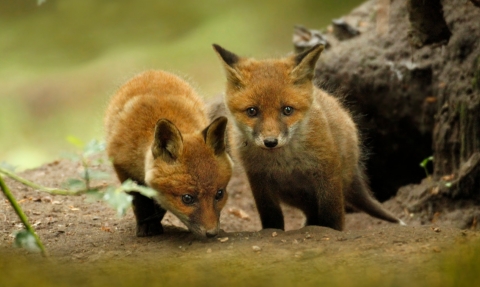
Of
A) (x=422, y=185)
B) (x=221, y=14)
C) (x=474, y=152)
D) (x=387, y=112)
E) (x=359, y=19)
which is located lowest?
(x=422, y=185)

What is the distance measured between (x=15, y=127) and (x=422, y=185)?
23.4 ft

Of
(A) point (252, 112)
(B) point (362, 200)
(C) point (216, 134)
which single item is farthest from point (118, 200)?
(B) point (362, 200)

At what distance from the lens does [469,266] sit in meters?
1.97

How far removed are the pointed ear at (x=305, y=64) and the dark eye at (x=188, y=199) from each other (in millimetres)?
1455

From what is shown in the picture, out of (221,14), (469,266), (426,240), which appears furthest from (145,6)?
(469,266)

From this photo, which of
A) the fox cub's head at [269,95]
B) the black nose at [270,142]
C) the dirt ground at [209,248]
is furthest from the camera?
the fox cub's head at [269,95]

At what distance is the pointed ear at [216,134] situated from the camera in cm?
422

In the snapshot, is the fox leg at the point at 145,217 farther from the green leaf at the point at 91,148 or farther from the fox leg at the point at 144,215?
the green leaf at the point at 91,148

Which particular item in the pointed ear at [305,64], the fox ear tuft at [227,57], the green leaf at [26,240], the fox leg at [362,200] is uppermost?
the fox ear tuft at [227,57]

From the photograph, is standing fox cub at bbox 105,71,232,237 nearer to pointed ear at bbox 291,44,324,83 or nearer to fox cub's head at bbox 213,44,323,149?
fox cub's head at bbox 213,44,323,149

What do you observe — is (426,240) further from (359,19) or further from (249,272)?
(359,19)

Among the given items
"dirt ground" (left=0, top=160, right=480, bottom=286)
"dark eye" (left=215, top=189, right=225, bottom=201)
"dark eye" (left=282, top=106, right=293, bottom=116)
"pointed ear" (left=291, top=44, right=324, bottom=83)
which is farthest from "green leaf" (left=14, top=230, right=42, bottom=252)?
"pointed ear" (left=291, top=44, right=324, bottom=83)

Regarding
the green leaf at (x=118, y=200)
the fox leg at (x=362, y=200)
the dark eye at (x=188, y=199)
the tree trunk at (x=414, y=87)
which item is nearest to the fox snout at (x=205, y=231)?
the dark eye at (x=188, y=199)

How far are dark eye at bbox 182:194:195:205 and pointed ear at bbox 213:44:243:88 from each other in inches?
48.3
